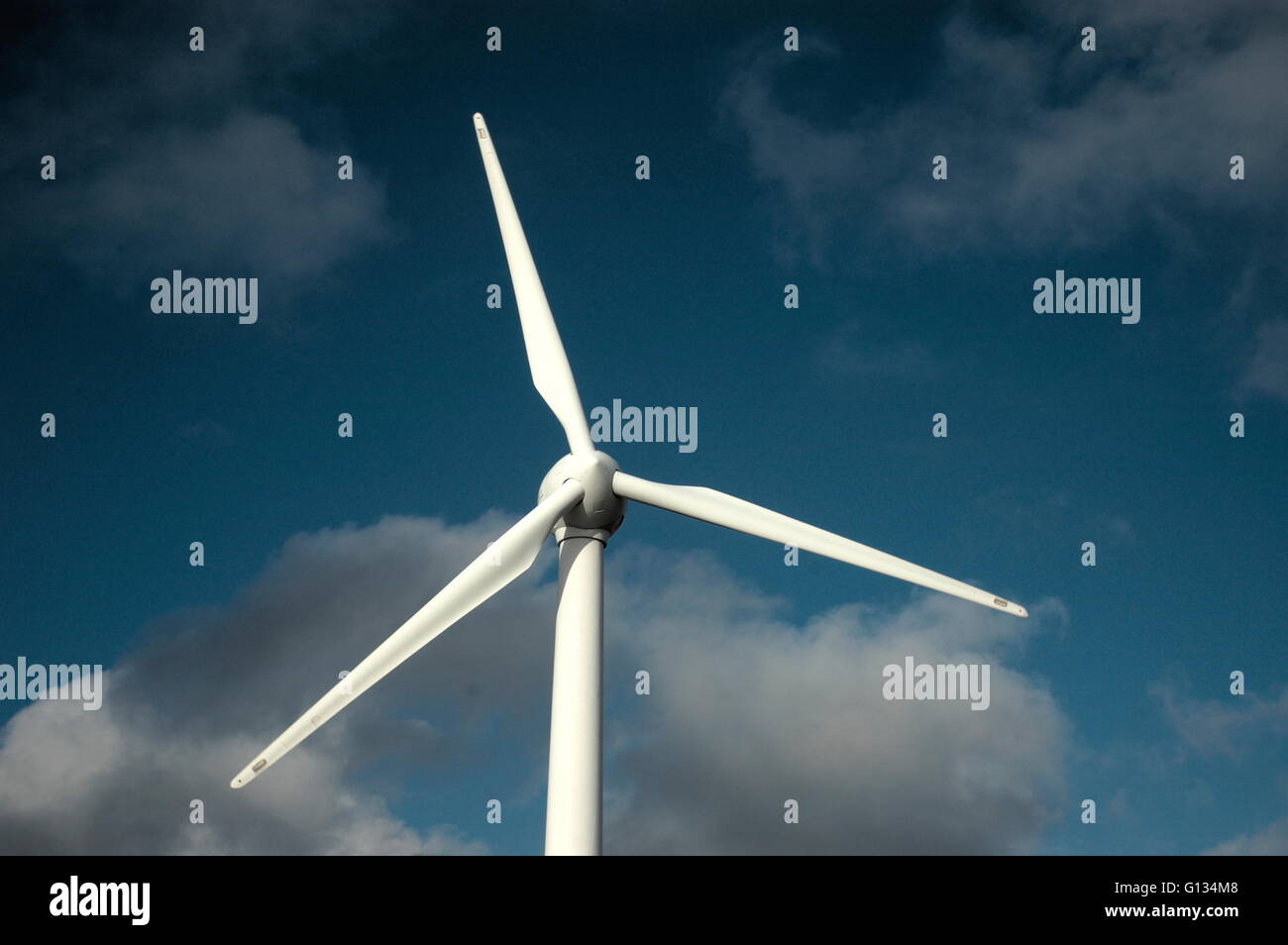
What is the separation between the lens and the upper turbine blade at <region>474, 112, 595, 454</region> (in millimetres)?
29359

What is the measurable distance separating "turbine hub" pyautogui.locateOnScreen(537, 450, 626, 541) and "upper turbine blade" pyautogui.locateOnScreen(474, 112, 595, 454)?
1.29m

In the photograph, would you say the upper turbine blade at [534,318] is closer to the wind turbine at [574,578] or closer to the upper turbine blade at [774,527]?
the wind turbine at [574,578]

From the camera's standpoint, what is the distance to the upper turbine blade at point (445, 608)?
23.0 metres

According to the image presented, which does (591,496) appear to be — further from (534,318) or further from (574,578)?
(534,318)

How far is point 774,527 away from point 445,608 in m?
7.43

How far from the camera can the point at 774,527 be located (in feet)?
91.1

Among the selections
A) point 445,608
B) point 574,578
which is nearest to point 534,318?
point 574,578

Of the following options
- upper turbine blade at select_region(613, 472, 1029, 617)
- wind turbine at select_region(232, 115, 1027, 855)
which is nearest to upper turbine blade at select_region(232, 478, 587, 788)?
wind turbine at select_region(232, 115, 1027, 855)

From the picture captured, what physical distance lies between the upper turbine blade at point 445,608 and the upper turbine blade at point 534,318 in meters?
2.81

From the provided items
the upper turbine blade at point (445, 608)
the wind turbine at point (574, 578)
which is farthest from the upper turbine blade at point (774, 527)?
the upper turbine blade at point (445, 608)

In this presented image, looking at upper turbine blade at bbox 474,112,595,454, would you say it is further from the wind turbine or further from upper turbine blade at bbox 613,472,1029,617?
upper turbine blade at bbox 613,472,1029,617

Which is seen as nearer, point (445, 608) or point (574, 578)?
point (445, 608)
